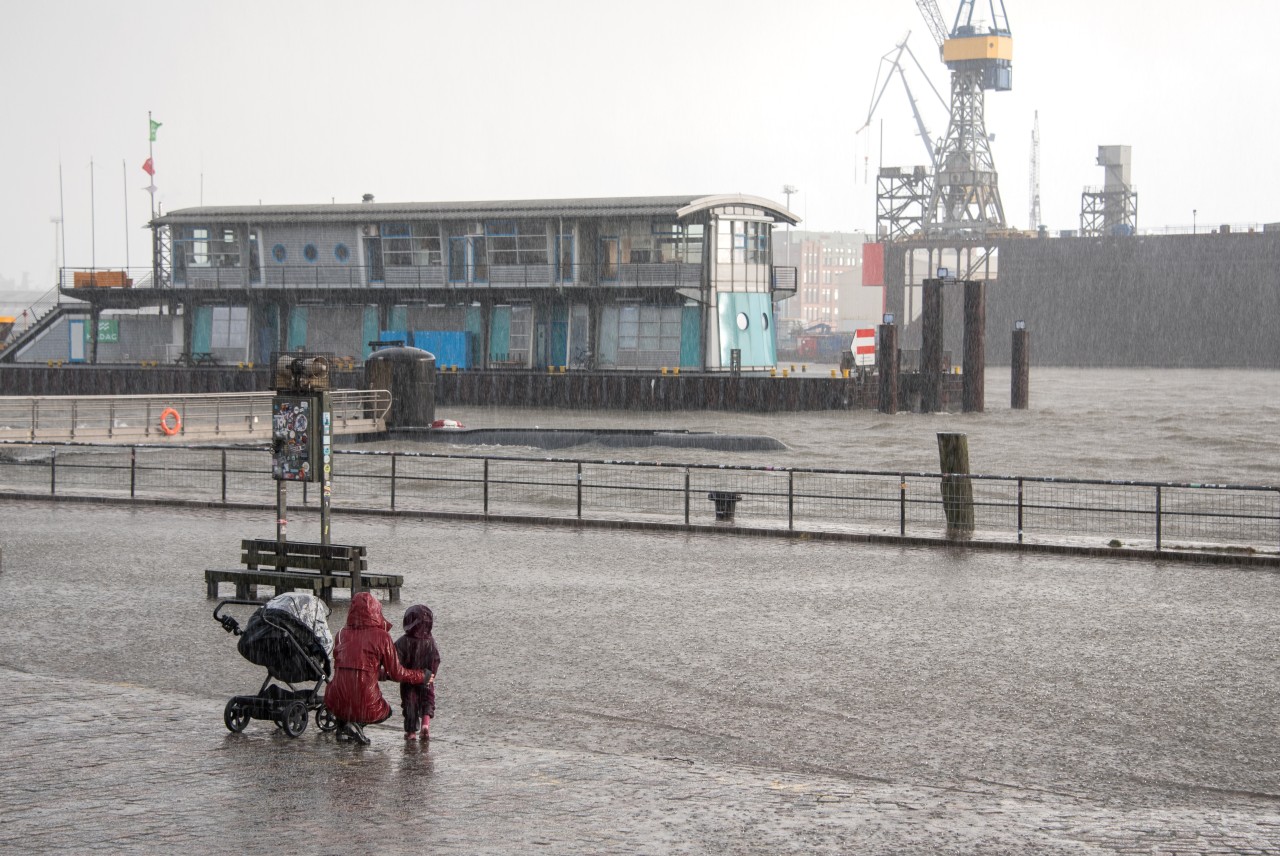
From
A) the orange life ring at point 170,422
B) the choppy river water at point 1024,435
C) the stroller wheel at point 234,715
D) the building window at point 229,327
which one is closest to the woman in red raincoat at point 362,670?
the stroller wheel at point 234,715

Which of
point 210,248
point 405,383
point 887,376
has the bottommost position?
point 405,383

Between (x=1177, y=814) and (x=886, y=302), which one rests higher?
(x=886, y=302)

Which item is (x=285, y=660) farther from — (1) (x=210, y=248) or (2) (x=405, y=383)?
(1) (x=210, y=248)

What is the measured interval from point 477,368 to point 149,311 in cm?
2407

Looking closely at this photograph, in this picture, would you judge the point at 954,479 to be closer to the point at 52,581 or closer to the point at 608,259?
the point at 52,581

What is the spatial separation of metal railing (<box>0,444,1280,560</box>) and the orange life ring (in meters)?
1.23

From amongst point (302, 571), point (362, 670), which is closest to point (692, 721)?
point (362, 670)

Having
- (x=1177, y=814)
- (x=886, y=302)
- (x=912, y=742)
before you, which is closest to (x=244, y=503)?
(x=912, y=742)

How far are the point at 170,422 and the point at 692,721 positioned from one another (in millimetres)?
31010

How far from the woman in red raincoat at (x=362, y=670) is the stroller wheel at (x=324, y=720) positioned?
0.29m

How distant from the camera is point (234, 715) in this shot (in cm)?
940

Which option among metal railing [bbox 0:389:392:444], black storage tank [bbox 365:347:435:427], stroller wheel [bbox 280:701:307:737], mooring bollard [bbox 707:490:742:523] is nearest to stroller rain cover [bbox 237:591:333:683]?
stroller wheel [bbox 280:701:307:737]

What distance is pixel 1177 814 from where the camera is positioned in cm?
797

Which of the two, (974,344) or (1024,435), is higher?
(974,344)
